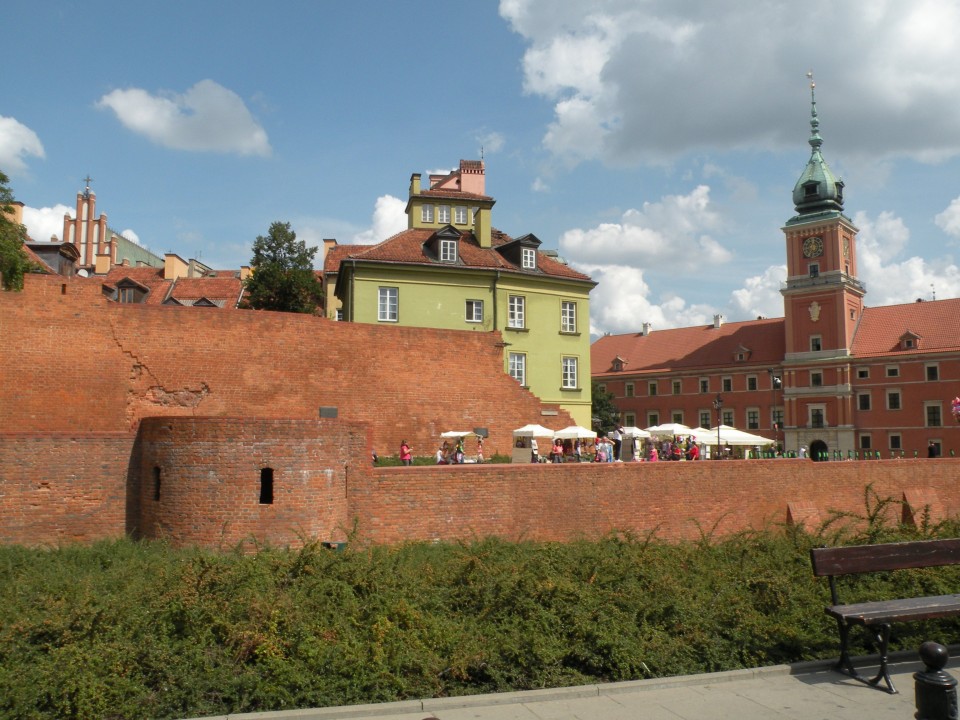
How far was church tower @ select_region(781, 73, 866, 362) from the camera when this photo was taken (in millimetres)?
62062

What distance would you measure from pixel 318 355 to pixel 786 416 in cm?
5044

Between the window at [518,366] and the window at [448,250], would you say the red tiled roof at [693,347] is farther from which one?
the window at [448,250]

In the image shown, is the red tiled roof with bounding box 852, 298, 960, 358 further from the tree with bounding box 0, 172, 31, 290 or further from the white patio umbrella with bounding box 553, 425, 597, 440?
the tree with bounding box 0, 172, 31, 290

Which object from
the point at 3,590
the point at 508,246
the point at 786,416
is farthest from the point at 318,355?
the point at 786,416

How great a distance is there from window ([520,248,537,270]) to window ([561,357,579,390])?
165 inches

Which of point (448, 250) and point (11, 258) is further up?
point (448, 250)

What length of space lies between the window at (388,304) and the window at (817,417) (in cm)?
4292

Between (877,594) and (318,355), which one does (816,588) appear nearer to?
(877,594)

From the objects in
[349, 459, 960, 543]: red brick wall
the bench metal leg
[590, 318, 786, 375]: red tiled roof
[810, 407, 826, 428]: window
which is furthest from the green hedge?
[590, 318, 786, 375]: red tiled roof

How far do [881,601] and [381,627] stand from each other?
5.62 metres

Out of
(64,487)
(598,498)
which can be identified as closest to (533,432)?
(598,498)

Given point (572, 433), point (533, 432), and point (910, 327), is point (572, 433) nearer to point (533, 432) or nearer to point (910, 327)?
point (533, 432)

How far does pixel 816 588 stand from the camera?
11164 millimetres

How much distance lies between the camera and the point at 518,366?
3234 cm
